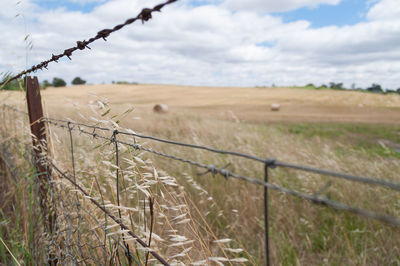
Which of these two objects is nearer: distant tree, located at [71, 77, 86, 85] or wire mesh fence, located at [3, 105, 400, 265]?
wire mesh fence, located at [3, 105, 400, 265]

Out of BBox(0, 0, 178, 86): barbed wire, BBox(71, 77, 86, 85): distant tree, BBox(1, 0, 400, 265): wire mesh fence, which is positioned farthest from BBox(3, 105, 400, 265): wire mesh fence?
BBox(71, 77, 86, 85): distant tree

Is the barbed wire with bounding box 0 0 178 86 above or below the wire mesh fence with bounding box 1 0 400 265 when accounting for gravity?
above

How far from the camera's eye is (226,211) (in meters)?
3.19

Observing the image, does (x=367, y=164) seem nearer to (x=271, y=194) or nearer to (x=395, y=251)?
(x=271, y=194)

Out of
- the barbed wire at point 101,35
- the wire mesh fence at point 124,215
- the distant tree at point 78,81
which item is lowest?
the wire mesh fence at point 124,215

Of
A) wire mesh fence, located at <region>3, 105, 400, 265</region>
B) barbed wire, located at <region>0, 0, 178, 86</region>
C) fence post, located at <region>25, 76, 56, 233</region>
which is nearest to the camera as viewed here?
barbed wire, located at <region>0, 0, 178, 86</region>

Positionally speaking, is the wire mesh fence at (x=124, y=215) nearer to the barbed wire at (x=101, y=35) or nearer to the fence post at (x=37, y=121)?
the fence post at (x=37, y=121)

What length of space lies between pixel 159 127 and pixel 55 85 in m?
65.9

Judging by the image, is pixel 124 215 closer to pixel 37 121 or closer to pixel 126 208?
pixel 126 208

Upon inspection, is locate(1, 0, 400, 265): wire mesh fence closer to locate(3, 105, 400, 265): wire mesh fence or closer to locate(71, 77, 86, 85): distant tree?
locate(3, 105, 400, 265): wire mesh fence

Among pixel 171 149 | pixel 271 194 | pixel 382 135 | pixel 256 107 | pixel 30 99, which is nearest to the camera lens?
pixel 30 99

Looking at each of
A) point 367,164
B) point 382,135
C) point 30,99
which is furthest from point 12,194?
point 382,135

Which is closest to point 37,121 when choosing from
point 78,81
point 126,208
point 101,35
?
point 101,35

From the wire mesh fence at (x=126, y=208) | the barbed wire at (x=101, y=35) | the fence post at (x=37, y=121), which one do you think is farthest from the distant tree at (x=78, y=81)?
the barbed wire at (x=101, y=35)
